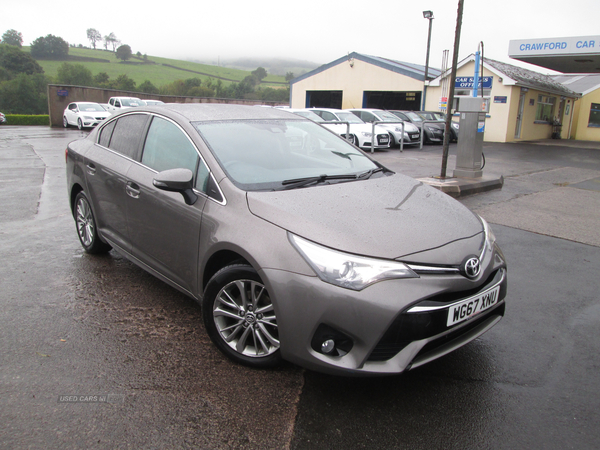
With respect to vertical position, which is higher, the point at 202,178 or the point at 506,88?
the point at 506,88

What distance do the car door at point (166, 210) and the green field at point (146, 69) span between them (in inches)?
4251

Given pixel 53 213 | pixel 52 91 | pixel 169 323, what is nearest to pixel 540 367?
pixel 169 323

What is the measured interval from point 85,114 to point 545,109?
85.6ft

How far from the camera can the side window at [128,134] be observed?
13.0ft

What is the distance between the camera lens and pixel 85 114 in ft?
85.5

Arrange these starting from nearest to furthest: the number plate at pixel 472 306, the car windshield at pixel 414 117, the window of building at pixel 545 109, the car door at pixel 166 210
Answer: the number plate at pixel 472 306 → the car door at pixel 166 210 → the car windshield at pixel 414 117 → the window of building at pixel 545 109

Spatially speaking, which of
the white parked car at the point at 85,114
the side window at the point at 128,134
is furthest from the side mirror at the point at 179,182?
the white parked car at the point at 85,114

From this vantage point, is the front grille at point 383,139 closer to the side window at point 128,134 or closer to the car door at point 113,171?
the car door at point 113,171

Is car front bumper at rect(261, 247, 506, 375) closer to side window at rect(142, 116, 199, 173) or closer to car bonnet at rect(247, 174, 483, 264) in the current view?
car bonnet at rect(247, 174, 483, 264)

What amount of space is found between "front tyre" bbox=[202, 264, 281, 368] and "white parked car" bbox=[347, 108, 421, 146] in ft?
52.1

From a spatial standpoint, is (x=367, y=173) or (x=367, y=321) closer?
(x=367, y=321)

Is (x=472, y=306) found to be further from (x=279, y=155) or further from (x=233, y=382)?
(x=279, y=155)

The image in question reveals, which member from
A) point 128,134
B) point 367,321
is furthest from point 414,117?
point 367,321

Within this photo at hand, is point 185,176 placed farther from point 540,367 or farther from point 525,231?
point 525,231
